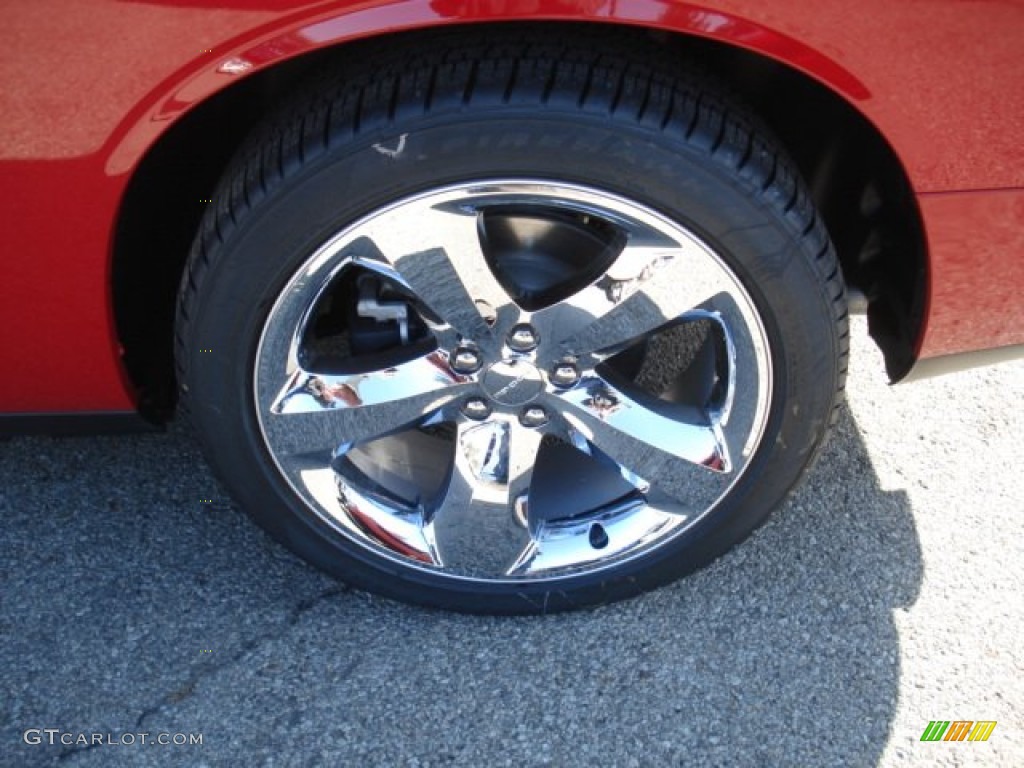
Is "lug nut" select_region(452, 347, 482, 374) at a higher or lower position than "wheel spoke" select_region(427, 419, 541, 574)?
higher

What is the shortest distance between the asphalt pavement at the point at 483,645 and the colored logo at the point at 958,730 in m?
0.01

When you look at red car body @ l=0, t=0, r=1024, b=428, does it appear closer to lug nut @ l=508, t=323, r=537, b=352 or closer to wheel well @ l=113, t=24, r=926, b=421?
wheel well @ l=113, t=24, r=926, b=421

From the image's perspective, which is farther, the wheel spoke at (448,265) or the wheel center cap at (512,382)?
the wheel center cap at (512,382)

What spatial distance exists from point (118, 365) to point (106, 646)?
53 centimetres

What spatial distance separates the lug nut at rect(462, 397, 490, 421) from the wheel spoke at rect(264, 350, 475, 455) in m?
0.03

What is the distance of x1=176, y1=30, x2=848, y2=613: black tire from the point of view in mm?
1535

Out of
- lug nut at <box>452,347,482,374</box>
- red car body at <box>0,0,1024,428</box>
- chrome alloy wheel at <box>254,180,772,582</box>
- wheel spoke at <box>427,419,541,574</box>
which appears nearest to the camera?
red car body at <box>0,0,1024,428</box>

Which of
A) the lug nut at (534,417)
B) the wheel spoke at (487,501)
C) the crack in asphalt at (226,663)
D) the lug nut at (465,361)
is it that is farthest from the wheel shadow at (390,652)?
the lug nut at (465,361)

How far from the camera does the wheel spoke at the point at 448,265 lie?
1613 millimetres

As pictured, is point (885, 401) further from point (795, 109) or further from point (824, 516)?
point (795, 109)
